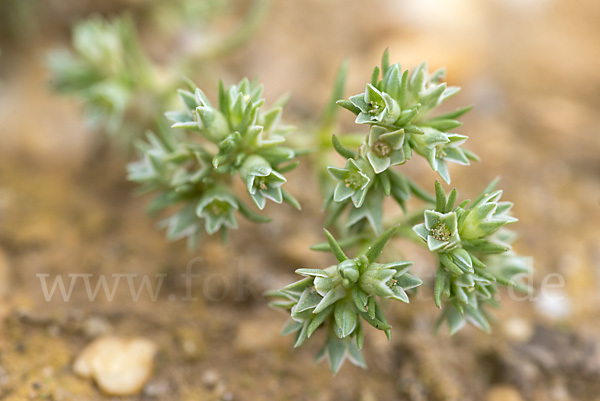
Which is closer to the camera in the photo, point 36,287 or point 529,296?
point 36,287

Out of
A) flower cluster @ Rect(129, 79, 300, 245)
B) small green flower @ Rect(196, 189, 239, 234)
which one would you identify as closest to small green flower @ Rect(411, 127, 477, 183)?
flower cluster @ Rect(129, 79, 300, 245)

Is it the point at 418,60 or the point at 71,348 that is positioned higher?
the point at 418,60

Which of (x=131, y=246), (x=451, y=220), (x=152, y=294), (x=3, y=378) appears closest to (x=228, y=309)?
(x=152, y=294)

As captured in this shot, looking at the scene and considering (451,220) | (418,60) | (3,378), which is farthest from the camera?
(418,60)

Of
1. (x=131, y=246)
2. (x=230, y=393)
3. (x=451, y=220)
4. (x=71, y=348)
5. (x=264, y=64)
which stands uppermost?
(x=264, y=64)

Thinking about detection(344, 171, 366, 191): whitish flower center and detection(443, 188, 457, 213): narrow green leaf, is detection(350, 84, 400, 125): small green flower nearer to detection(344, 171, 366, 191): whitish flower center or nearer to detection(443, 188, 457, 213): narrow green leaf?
detection(344, 171, 366, 191): whitish flower center

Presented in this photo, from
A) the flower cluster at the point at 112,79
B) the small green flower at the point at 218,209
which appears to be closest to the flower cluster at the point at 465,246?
the small green flower at the point at 218,209

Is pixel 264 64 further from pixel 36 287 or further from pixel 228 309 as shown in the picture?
pixel 36 287
